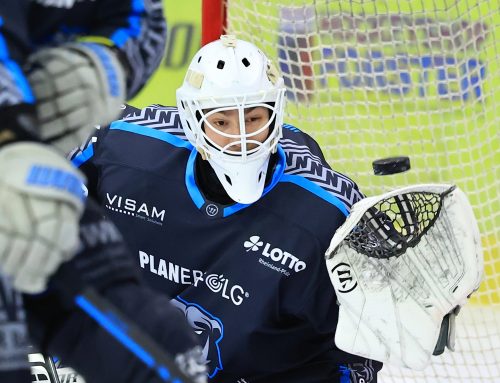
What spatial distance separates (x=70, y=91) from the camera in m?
1.70

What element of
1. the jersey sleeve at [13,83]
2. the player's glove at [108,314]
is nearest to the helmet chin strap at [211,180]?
the player's glove at [108,314]

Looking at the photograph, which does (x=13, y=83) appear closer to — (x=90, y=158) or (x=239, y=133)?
(x=239, y=133)

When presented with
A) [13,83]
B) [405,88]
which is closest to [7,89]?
[13,83]

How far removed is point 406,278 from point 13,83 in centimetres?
118

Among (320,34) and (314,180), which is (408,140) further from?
(314,180)

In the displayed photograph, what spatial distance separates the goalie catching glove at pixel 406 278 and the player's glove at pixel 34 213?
94 cm

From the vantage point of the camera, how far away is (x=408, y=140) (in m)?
3.32

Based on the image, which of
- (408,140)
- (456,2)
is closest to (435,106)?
(408,140)

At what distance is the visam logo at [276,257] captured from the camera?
8.46 ft

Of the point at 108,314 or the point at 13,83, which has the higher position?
the point at 13,83

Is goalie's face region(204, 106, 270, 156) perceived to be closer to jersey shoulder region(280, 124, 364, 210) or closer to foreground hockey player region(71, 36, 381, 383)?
foreground hockey player region(71, 36, 381, 383)

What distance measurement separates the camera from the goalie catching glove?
2459 millimetres

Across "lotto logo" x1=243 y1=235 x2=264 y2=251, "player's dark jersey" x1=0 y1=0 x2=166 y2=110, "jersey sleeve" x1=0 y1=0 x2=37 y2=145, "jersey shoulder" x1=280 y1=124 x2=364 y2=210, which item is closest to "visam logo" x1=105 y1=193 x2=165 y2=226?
"lotto logo" x1=243 y1=235 x2=264 y2=251

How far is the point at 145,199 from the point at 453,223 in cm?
71
